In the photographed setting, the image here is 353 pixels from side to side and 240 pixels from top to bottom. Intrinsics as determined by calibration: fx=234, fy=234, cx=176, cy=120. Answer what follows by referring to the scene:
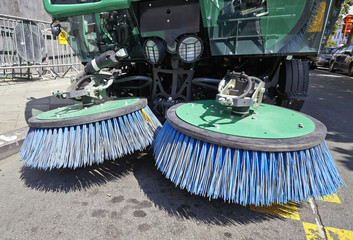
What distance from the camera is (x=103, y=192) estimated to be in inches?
73.9

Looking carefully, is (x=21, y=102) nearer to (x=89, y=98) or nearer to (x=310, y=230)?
(x=89, y=98)

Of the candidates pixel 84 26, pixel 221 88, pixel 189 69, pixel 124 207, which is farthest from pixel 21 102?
pixel 221 88

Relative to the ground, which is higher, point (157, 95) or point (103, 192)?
point (157, 95)

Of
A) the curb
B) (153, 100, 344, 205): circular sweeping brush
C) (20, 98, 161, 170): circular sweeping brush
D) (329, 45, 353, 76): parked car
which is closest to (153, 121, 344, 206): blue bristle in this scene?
(153, 100, 344, 205): circular sweeping brush

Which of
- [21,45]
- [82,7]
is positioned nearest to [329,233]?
[82,7]

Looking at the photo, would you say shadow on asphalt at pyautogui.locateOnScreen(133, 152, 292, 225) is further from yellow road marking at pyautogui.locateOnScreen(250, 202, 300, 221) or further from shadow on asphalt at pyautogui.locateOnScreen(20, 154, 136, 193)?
shadow on asphalt at pyautogui.locateOnScreen(20, 154, 136, 193)

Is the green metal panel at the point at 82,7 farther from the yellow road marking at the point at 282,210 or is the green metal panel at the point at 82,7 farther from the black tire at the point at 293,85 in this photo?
the yellow road marking at the point at 282,210

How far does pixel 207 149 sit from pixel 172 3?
1480 millimetres

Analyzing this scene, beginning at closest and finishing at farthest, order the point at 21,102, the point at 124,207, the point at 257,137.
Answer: the point at 257,137
the point at 124,207
the point at 21,102

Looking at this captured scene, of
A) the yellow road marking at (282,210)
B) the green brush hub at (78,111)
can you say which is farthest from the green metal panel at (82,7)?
the yellow road marking at (282,210)

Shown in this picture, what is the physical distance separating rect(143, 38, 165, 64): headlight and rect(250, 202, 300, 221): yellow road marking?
5.48 feet

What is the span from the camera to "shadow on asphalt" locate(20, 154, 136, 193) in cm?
195

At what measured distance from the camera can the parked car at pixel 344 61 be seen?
10992 millimetres

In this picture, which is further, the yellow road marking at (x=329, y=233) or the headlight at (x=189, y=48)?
the headlight at (x=189, y=48)
